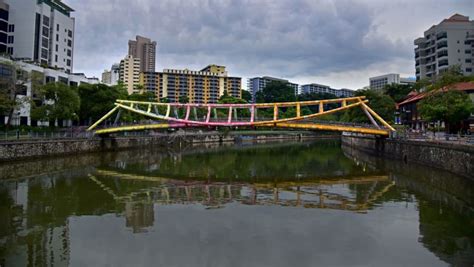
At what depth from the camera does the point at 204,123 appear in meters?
34.4

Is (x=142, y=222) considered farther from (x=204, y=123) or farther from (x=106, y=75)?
(x=106, y=75)

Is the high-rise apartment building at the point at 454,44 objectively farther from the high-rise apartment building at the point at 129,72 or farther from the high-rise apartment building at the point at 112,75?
the high-rise apartment building at the point at 112,75

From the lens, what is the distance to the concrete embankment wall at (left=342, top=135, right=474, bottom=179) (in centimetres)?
2033

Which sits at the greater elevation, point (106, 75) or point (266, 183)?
point (106, 75)

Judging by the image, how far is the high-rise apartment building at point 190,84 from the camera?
12000cm

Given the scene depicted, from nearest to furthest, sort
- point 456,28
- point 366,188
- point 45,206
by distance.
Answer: point 45,206 < point 366,188 < point 456,28

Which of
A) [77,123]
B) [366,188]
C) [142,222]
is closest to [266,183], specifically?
[366,188]

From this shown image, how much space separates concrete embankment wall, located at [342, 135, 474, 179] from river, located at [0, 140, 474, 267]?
2.78 ft

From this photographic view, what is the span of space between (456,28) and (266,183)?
2231 inches

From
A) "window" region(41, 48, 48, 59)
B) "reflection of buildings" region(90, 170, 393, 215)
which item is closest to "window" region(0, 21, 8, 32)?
"window" region(41, 48, 48, 59)

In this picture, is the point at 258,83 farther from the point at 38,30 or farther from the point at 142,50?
the point at 38,30

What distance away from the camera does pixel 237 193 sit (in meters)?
18.7

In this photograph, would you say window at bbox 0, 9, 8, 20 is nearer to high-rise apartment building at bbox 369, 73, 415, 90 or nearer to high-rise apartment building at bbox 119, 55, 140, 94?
high-rise apartment building at bbox 119, 55, 140, 94

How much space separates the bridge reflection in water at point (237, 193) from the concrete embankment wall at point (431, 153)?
155 inches
